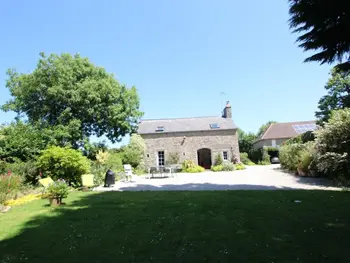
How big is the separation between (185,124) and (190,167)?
5.45 metres

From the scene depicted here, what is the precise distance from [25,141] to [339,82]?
24690mm

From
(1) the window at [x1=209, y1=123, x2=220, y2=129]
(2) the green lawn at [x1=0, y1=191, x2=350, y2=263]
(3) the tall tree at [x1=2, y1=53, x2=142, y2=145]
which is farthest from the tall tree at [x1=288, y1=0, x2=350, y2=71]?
(1) the window at [x1=209, y1=123, x2=220, y2=129]

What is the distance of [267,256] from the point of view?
2.89 meters

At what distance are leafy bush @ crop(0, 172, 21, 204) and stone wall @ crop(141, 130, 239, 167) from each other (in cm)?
1430

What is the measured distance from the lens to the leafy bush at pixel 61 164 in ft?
34.9

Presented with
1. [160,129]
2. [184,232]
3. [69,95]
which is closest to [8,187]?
[184,232]

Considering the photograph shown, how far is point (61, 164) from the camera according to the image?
1055 centimetres

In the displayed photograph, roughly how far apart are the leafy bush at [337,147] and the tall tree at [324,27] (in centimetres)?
808

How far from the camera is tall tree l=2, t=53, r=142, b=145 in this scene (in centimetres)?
1731

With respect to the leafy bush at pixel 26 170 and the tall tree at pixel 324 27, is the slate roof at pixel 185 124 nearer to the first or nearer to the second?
the leafy bush at pixel 26 170

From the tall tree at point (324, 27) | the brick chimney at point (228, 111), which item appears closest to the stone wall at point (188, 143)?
the brick chimney at point (228, 111)

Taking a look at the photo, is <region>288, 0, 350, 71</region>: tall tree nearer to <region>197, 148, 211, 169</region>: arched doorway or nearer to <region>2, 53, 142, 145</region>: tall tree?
<region>2, 53, 142, 145</region>: tall tree

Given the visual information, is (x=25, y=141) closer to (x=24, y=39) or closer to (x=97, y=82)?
(x=24, y=39)

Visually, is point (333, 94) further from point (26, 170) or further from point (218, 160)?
point (26, 170)
